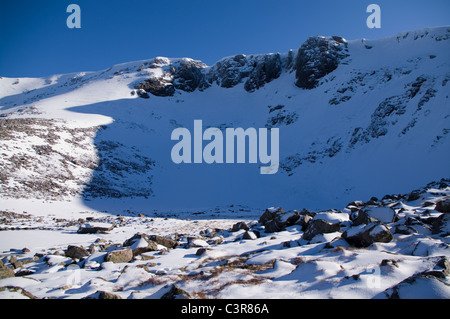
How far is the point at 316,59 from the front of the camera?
176 feet

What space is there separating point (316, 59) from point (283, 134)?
22.6 metres

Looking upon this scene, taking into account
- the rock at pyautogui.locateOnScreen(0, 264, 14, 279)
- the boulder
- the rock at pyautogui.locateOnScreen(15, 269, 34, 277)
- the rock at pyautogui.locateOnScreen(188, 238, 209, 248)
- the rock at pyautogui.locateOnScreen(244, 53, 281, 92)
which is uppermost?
the rock at pyautogui.locateOnScreen(244, 53, 281, 92)

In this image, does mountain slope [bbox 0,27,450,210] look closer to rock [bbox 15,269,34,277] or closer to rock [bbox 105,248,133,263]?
rock [bbox 15,269,34,277]

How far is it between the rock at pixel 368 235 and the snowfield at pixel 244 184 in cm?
3

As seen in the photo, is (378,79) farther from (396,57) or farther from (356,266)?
(356,266)

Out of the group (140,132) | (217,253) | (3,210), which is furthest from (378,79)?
(3,210)

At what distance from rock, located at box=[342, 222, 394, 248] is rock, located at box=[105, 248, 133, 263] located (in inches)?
230

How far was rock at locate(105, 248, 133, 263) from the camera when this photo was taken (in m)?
6.98

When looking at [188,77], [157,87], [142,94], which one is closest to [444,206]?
[142,94]

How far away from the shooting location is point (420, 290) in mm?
3328

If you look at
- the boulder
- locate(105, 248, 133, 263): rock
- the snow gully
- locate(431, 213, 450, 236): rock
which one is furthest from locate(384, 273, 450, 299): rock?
the snow gully

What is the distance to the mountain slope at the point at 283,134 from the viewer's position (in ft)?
76.8

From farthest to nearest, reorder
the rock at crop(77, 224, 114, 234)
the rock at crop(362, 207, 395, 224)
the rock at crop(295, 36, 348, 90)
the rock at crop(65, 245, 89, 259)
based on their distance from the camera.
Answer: the rock at crop(295, 36, 348, 90) → the rock at crop(77, 224, 114, 234) → the rock at crop(362, 207, 395, 224) → the rock at crop(65, 245, 89, 259)

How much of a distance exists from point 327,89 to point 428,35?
17.6m
